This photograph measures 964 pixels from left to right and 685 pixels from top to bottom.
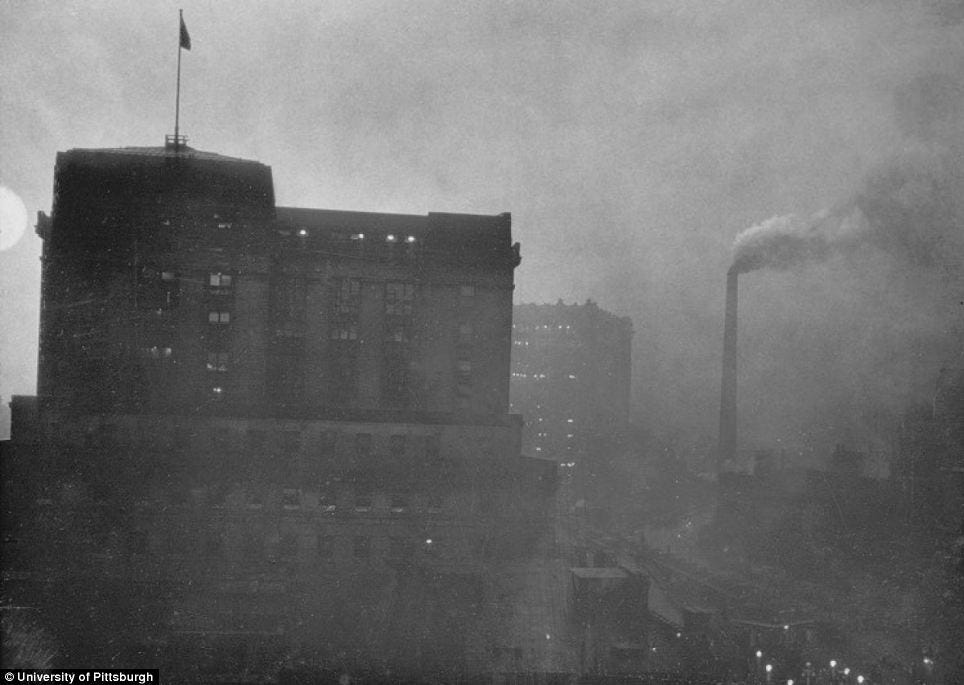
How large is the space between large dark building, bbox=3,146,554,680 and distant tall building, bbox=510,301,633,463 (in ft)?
248

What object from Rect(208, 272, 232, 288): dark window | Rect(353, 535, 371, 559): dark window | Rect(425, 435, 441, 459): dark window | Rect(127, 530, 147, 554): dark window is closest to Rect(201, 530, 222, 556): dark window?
Rect(127, 530, 147, 554): dark window

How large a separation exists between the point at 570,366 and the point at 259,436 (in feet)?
313

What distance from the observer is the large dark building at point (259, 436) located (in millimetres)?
41000

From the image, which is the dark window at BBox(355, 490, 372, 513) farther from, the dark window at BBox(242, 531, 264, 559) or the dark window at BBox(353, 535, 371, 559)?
the dark window at BBox(242, 531, 264, 559)

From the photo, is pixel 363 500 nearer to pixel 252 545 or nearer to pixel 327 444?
pixel 327 444

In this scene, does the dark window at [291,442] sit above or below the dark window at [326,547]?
above

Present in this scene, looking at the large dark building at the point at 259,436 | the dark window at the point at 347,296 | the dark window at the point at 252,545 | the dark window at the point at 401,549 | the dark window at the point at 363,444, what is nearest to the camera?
the large dark building at the point at 259,436

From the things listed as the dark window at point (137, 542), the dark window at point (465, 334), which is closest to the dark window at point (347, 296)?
the dark window at point (465, 334)

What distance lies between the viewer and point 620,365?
14300 centimetres

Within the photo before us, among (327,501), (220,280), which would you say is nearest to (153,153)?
(220,280)

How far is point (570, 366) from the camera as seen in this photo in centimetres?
13775

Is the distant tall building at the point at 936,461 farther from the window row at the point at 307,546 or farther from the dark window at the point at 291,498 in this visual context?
the dark window at the point at 291,498

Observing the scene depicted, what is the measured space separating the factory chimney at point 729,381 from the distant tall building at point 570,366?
40.9m

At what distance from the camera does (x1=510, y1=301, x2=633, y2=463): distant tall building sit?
428 feet
